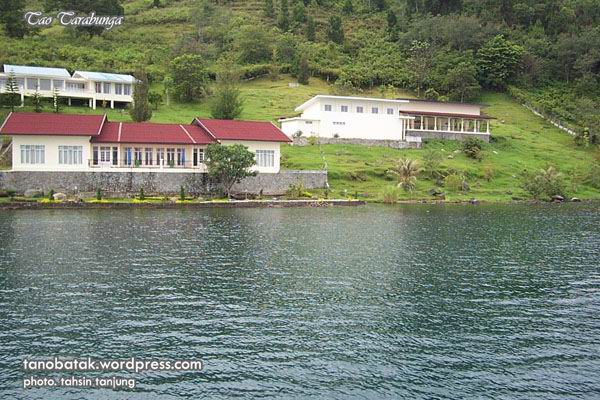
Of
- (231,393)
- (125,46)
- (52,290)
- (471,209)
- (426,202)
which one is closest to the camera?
(231,393)

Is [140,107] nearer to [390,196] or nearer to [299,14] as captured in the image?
[390,196]

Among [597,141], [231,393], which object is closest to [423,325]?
[231,393]

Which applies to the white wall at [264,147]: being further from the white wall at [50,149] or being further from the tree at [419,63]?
the tree at [419,63]

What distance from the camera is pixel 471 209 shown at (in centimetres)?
5628

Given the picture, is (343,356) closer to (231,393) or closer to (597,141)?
(231,393)

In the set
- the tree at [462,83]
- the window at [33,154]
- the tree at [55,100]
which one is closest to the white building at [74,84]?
the tree at [55,100]

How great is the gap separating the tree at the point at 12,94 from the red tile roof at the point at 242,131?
2311 cm

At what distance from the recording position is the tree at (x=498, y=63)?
11288 cm

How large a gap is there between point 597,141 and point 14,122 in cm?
7921

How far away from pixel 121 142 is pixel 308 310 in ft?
137

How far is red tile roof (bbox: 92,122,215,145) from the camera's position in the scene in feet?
192

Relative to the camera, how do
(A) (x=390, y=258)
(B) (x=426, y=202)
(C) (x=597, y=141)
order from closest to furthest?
1. (A) (x=390, y=258)
2. (B) (x=426, y=202)
3. (C) (x=597, y=141)

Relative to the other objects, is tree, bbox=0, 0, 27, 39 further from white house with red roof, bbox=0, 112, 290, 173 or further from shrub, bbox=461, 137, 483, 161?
shrub, bbox=461, 137, 483, 161

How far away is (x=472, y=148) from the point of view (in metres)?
77.9
